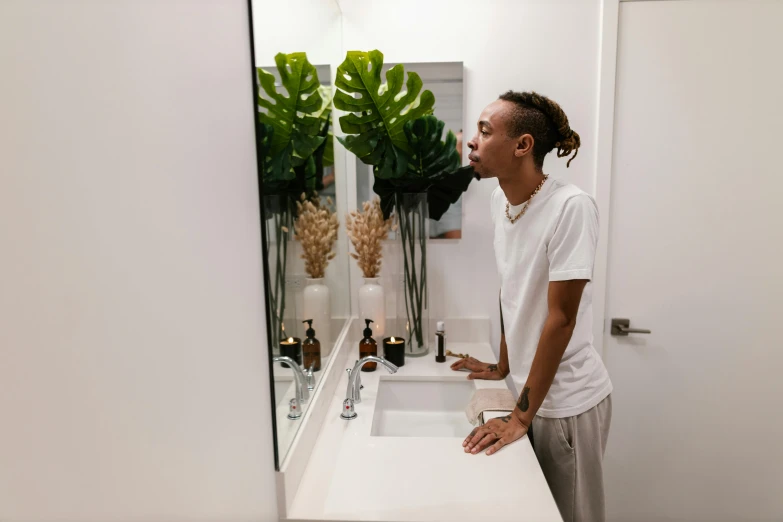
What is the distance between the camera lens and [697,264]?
1.91m

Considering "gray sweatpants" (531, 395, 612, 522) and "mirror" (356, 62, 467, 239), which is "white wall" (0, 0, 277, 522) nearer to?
"gray sweatpants" (531, 395, 612, 522)

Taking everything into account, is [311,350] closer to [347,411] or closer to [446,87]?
[347,411]

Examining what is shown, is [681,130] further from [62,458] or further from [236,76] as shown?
[62,458]

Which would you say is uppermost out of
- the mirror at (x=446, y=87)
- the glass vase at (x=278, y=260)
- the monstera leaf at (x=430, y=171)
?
the mirror at (x=446, y=87)

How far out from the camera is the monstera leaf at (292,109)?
0.95m

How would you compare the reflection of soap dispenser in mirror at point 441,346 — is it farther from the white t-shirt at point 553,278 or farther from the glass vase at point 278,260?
the glass vase at point 278,260

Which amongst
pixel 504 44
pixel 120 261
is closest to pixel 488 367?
pixel 504 44

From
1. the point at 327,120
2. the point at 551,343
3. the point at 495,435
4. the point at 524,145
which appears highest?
the point at 327,120

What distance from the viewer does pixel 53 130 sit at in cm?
39

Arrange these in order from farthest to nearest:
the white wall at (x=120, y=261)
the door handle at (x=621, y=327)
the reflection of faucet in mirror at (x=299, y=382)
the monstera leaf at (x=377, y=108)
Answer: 1. the door handle at (x=621, y=327)
2. the monstera leaf at (x=377, y=108)
3. the reflection of faucet in mirror at (x=299, y=382)
4. the white wall at (x=120, y=261)

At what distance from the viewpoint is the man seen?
1245 mm

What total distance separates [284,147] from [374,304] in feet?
2.78

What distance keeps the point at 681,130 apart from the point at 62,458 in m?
2.01

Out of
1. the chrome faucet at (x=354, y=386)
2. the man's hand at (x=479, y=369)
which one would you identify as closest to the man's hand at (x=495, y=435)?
the chrome faucet at (x=354, y=386)
